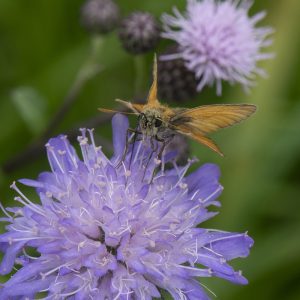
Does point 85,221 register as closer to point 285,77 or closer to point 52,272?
point 52,272

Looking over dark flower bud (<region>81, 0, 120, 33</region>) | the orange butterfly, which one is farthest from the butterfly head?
dark flower bud (<region>81, 0, 120, 33</region>)

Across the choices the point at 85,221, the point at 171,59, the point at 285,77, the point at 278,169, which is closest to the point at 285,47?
the point at 285,77

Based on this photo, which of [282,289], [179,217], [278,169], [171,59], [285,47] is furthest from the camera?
[285,47]

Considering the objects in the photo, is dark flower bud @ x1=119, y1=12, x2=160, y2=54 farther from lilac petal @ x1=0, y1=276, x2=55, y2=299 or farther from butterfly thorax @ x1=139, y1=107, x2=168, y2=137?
lilac petal @ x1=0, y1=276, x2=55, y2=299

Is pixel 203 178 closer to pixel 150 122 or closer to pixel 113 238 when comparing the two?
pixel 150 122

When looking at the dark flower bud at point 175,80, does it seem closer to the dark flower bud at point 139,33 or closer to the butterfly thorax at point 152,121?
the dark flower bud at point 139,33

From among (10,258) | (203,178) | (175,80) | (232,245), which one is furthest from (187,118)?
(175,80)
